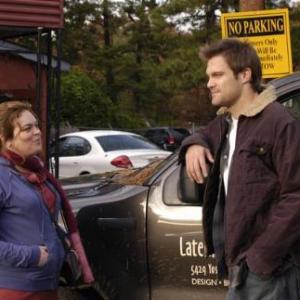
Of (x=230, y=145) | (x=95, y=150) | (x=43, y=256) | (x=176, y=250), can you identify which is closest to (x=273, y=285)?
(x=230, y=145)

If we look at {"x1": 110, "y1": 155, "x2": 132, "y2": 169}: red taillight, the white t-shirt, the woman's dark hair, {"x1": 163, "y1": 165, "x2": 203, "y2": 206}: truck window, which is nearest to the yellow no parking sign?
{"x1": 163, "y1": 165, "x2": 203, "y2": 206}: truck window

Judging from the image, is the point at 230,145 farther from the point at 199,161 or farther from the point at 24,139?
the point at 24,139

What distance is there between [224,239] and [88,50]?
113 ft

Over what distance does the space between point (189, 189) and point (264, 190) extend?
3.38ft

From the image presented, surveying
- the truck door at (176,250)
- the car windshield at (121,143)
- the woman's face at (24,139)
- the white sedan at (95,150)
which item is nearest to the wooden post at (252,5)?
the truck door at (176,250)

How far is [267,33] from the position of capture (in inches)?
269

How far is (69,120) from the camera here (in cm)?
2800

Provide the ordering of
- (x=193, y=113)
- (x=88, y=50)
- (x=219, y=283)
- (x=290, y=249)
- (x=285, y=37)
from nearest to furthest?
1. (x=290, y=249)
2. (x=219, y=283)
3. (x=285, y=37)
4. (x=88, y=50)
5. (x=193, y=113)

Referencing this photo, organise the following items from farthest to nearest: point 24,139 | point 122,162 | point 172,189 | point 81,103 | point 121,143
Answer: point 81,103, point 121,143, point 122,162, point 172,189, point 24,139

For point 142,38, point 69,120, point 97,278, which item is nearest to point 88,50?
point 142,38

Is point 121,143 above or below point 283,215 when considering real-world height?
below

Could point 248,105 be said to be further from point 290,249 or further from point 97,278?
point 97,278

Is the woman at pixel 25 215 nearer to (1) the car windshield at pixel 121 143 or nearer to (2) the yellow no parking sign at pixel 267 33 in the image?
(2) the yellow no parking sign at pixel 267 33

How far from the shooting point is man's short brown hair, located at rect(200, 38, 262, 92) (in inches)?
110
